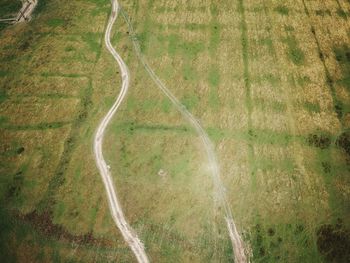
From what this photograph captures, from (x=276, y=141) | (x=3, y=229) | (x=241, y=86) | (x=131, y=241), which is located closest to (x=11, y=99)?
(x=3, y=229)

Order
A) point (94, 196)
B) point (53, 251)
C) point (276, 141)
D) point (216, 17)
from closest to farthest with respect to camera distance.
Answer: point (53, 251) < point (94, 196) < point (276, 141) < point (216, 17)

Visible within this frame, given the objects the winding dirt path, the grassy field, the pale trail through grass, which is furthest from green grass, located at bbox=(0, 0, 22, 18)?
the pale trail through grass

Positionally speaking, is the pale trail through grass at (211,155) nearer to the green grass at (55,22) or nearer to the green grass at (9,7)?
the green grass at (55,22)

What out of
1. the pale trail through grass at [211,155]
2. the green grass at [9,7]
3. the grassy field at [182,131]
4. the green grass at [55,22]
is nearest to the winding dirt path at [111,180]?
the grassy field at [182,131]

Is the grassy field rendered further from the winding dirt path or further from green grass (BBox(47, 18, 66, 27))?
the winding dirt path

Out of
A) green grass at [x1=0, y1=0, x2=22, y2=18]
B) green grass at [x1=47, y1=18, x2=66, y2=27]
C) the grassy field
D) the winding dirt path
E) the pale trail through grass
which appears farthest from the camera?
green grass at [x1=0, y1=0, x2=22, y2=18]

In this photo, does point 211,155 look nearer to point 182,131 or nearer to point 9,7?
point 182,131

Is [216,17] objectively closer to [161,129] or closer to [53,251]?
[161,129]
